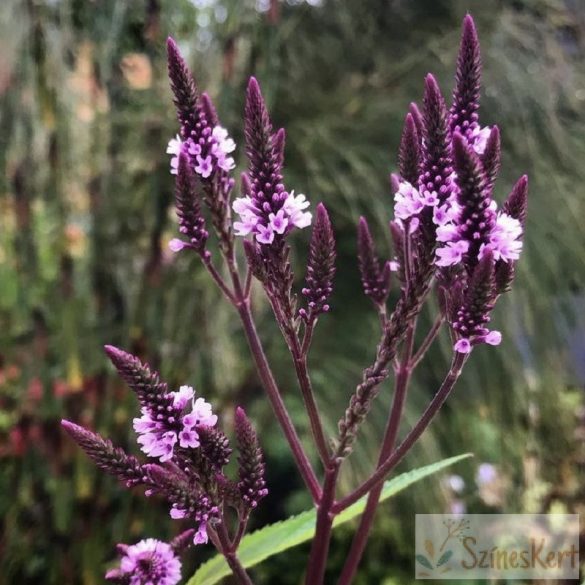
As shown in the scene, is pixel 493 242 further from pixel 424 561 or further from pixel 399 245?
pixel 424 561

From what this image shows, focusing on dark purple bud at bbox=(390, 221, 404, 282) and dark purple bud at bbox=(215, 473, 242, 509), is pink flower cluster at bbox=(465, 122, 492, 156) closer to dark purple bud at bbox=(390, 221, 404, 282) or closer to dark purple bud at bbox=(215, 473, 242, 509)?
dark purple bud at bbox=(390, 221, 404, 282)

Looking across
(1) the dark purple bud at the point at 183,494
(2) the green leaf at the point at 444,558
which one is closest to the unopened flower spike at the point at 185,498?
(1) the dark purple bud at the point at 183,494

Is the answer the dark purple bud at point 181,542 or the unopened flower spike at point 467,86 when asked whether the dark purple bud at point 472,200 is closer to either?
the unopened flower spike at point 467,86

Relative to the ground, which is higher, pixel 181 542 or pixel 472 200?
pixel 472 200

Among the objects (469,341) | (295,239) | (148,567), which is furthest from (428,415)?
(295,239)

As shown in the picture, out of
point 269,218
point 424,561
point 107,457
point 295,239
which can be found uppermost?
point 295,239

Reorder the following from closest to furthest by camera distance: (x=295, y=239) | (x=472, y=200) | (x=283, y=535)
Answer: (x=472, y=200) → (x=283, y=535) → (x=295, y=239)
